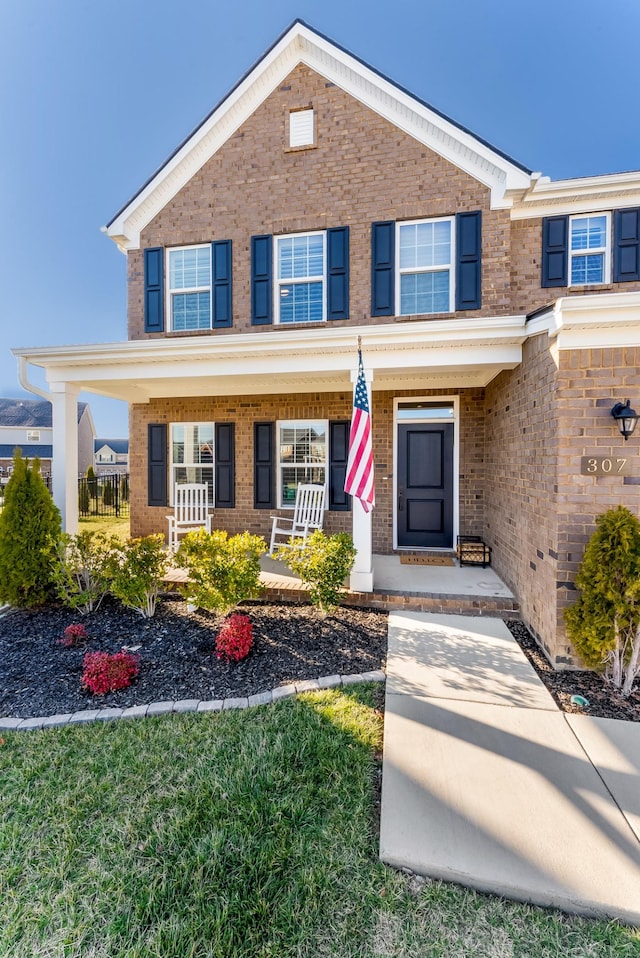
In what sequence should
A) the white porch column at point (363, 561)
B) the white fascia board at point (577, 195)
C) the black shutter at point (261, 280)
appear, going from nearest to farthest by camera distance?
the white porch column at point (363, 561)
the white fascia board at point (577, 195)
the black shutter at point (261, 280)

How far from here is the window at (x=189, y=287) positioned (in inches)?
275

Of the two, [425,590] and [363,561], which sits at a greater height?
[363,561]

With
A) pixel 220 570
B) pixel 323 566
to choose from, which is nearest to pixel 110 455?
pixel 220 570

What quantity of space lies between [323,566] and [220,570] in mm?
1101

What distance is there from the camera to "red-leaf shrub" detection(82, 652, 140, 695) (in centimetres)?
335

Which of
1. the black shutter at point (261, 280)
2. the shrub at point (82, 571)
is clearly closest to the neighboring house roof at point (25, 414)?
the black shutter at point (261, 280)

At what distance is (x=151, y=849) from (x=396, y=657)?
2.44 m

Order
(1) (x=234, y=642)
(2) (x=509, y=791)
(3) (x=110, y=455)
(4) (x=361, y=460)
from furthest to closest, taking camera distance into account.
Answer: (3) (x=110, y=455) < (4) (x=361, y=460) < (1) (x=234, y=642) < (2) (x=509, y=791)

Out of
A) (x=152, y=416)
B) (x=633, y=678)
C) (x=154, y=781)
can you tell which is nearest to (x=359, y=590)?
(x=633, y=678)

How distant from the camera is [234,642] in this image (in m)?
3.78

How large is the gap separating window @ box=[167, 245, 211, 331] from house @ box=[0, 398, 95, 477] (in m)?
28.6

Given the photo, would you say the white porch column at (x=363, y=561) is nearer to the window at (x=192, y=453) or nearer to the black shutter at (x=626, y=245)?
the window at (x=192, y=453)

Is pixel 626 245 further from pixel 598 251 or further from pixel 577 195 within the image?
pixel 577 195

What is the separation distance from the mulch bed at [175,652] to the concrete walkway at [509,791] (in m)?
0.81
